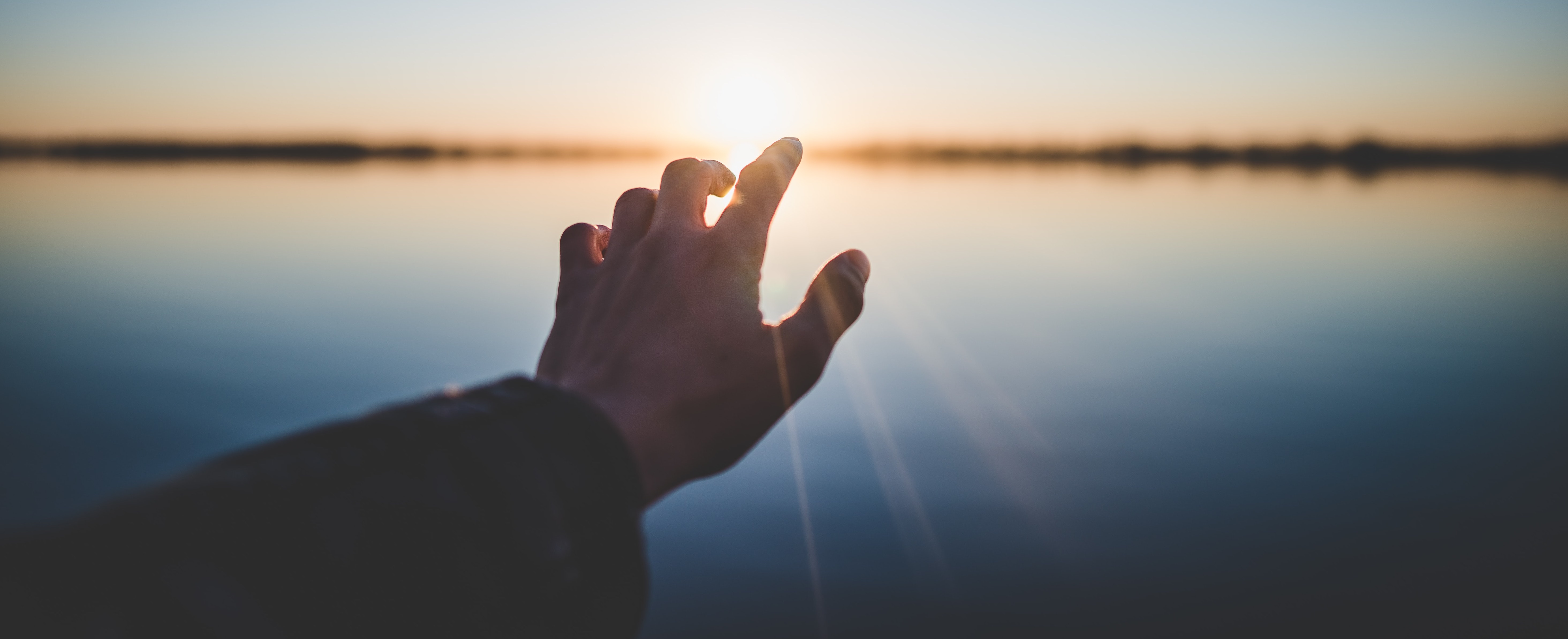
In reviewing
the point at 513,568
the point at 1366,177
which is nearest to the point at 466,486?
the point at 513,568

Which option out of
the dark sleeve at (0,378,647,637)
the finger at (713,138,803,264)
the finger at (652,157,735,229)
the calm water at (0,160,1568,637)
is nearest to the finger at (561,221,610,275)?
the finger at (652,157,735,229)

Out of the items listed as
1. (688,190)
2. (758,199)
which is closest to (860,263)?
(758,199)

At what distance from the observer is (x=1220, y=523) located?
12.5 feet

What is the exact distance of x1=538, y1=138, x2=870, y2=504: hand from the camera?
1.02 meters

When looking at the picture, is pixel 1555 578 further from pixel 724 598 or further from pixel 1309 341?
pixel 1309 341

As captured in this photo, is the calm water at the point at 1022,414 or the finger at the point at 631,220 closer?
the finger at the point at 631,220

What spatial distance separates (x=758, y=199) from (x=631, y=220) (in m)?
0.26

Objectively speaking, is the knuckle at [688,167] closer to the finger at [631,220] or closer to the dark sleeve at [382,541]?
the finger at [631,220]

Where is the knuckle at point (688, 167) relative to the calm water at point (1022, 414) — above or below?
above

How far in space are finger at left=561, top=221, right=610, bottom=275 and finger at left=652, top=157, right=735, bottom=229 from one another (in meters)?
0.15

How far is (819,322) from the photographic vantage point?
1.26 meters

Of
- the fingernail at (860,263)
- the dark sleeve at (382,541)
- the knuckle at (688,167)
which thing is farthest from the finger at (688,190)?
the dark sleeve at (382,541)

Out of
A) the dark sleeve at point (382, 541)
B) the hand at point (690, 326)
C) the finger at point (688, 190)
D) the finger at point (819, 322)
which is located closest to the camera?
the dark sleeve at point (382, 541)

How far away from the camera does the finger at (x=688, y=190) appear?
1.40 metres
